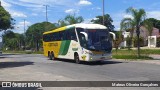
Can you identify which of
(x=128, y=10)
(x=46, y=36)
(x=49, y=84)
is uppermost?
(x=128, y=10)

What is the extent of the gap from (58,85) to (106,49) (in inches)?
498

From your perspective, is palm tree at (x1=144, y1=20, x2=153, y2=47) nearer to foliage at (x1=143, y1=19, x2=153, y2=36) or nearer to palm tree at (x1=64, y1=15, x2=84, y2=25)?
foliage at (x1=143, y1=19, x2=153, y2=36)

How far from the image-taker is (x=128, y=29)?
33625 millimetres

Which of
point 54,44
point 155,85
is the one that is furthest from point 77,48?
point 155,85

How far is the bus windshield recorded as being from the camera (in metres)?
26.0

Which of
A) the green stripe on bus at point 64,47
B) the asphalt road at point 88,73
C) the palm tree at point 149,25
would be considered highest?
the palm tree at point 149,25

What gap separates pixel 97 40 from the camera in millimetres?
26156

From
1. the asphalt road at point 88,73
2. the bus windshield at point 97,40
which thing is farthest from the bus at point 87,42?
the asphalt road at point 88,73

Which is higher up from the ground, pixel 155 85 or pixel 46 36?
pixel 46 36

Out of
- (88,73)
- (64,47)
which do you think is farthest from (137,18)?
(88,73)

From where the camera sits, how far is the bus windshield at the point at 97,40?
26.0 m

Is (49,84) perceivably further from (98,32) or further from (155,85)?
(98,32)

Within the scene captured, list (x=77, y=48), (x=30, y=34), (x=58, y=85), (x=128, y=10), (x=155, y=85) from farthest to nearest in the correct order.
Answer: (x=30, y=34) < (x=128, y=10) < (x=77, y=48) < (x=58, y=85) < (x=155, y=85)

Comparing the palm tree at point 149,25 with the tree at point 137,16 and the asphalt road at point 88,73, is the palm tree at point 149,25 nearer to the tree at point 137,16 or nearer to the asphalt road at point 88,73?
the tree at point 137,16
